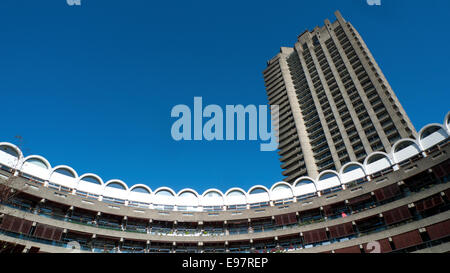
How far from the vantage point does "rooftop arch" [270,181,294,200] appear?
41828 mm

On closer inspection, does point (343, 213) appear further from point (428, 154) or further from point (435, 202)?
point (428, 154)

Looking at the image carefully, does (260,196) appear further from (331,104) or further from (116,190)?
(331,104)

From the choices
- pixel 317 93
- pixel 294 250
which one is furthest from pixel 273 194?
pixel 317 93

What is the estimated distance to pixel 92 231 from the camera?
112 feet

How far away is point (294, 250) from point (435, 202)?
1631 cm

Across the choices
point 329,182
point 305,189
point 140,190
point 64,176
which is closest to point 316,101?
point 329,182

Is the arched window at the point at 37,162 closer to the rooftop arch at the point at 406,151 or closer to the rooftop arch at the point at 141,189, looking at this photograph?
the rooftop arch at the point at 141,189

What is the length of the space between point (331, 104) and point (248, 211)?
53.7m

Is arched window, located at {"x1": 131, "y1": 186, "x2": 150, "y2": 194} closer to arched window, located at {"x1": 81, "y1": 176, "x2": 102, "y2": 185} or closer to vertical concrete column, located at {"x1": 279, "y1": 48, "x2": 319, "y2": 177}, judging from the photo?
arched window, located at {"x1": 81, "y1": 176, "x2": 102, "y2": 185}

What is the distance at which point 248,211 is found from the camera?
40.9 meters

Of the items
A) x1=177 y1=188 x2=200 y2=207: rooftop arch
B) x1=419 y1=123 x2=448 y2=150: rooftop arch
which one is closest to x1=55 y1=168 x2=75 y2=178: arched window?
x1=177 y1=188 x2=200 y2=207: rooftop arch

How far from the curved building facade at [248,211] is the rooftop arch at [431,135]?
108 mm

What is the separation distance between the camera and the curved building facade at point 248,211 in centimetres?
3031
